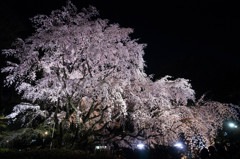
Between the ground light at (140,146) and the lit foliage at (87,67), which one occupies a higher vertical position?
the lit foliage at (87,67)

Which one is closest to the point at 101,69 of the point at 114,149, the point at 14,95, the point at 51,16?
the point at 51,16

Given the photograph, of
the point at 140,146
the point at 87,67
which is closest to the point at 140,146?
the point at 140,146

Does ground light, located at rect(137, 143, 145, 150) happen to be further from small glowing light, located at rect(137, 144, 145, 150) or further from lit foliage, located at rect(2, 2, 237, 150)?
lit foliage, located at rect(2, 2, 237, 150)

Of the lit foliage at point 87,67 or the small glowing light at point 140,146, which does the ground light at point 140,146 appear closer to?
the small glowing light at point 140,146

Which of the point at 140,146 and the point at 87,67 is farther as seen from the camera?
the point at 140,146

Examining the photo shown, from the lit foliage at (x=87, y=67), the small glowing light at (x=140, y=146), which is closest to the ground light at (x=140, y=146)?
the small glowing light at (x=140, y=146)

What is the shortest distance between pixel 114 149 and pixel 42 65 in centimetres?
937

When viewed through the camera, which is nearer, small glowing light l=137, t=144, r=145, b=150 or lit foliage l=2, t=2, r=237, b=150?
lit foliage l=2, t=2, r=237, b=150

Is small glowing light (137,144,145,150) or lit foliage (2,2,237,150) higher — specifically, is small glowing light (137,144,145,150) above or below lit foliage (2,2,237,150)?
below

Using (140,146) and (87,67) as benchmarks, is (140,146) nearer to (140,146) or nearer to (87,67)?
(140,146)

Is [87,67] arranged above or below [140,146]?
above

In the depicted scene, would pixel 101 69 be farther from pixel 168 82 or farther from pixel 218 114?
pixel 218 114

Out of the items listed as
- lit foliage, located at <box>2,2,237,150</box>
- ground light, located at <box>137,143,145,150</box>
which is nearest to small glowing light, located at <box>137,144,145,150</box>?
ground light, located at <box>137,143,145,150</box>

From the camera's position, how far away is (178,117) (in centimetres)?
1009
